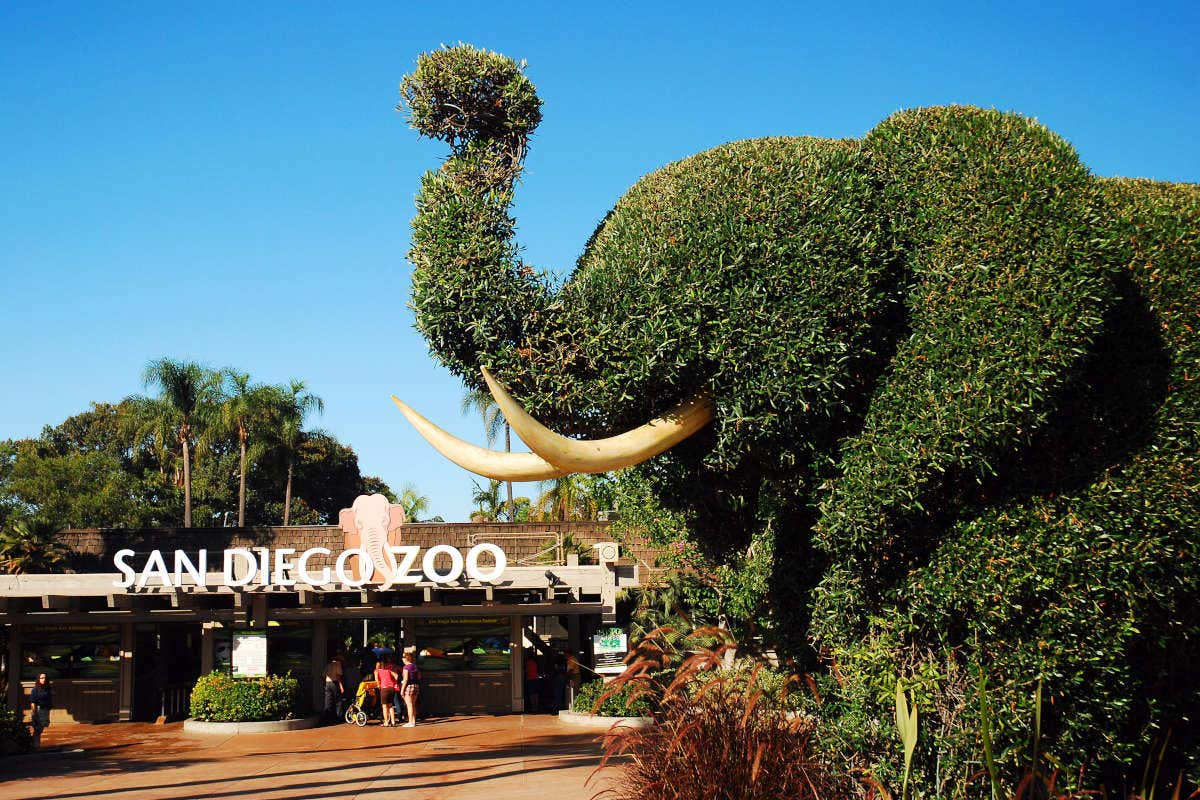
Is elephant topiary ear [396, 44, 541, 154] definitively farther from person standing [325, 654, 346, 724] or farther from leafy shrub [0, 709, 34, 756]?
person standing [325, 654, 346, 724]

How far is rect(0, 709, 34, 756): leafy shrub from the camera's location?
1568 cm

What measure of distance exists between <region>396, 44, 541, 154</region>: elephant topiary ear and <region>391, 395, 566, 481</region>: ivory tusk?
6.74 feet

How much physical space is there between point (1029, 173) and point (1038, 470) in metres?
1.92

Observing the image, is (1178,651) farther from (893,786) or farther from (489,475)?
(489,475)

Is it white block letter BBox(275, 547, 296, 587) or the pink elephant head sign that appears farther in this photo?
the pink elephant head sign

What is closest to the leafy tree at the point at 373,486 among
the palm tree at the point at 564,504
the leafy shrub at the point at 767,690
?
the palm tree at the point at 564,504

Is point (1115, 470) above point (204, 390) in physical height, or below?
below

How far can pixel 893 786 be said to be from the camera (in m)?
6.64

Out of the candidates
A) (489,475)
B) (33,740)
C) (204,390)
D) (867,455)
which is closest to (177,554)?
(33,740)

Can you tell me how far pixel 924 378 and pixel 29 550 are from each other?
938 inches

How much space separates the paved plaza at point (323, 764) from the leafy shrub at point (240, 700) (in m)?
0.71

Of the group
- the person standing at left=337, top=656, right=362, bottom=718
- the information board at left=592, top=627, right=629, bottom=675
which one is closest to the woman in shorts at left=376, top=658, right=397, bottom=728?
the person standing at left=337, top=656, right=362, bottom=718

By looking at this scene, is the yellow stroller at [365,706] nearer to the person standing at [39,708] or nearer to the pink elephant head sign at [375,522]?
the pink elephant head sign at [375,522]

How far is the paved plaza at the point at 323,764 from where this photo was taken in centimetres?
1199
